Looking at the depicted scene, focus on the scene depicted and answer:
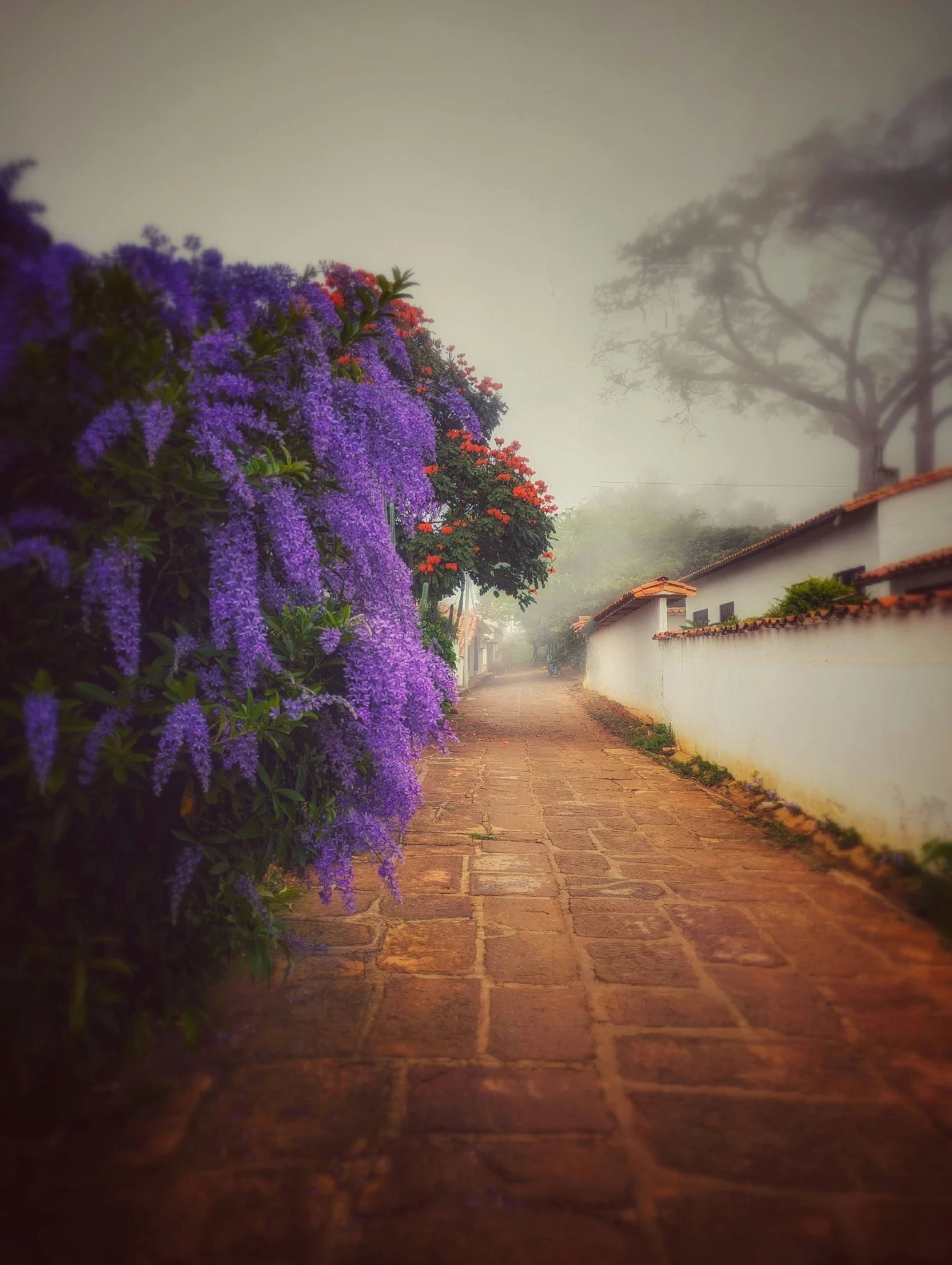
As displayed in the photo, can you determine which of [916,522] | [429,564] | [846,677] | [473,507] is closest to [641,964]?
[846,677]

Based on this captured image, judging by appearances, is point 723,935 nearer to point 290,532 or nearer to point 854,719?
point 854,719

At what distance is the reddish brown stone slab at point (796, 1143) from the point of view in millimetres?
1788

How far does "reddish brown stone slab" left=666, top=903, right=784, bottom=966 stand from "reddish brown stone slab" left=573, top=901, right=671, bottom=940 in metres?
0.10

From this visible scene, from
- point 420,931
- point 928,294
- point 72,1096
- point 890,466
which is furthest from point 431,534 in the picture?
point 928,294

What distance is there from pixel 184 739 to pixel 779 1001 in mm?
2601

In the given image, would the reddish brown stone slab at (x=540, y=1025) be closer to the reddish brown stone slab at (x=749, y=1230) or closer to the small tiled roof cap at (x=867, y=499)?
the reddish brown stone slab at (x=749, y=1230)

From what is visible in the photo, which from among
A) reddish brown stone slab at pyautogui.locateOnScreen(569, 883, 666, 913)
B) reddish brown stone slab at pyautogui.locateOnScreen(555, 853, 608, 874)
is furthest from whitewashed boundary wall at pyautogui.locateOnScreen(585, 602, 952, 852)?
reddish brown stone slab at pyautogui.locateOnScreen(555, 853, 608, 874)

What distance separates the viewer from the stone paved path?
1.63m

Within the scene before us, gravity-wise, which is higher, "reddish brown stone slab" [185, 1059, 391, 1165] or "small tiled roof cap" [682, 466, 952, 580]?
"small tiled roof cap" [682, 466, 952, 580]

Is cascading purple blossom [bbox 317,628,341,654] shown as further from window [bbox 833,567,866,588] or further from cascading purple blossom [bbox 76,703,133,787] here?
window [bbox 833,567,866,588]

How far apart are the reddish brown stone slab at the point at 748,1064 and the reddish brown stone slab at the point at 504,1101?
0.77 ft

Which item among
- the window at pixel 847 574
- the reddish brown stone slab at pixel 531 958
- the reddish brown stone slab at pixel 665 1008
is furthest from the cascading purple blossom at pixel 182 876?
the window at pixel 847 574

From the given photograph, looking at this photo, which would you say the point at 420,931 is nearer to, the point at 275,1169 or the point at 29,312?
the point at 275,1169

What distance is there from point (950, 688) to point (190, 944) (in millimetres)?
4122
